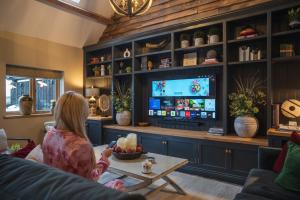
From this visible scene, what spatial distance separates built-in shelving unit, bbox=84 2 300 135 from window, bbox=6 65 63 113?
1527mm

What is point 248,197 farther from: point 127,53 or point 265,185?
point 127,53

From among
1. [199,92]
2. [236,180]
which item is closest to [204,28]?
[199,92]

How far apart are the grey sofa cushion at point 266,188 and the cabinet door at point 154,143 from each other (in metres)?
1.85

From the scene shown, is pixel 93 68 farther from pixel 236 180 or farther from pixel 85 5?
pixel 236 180

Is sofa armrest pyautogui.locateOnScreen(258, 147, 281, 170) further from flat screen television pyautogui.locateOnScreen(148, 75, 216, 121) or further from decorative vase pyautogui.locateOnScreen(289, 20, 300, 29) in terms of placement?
decorative vase pyautogui.locateOnScreen(289, 20, 300, 29)

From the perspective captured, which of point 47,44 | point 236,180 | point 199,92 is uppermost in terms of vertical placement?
point 47,44

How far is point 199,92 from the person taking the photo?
3.79 meters

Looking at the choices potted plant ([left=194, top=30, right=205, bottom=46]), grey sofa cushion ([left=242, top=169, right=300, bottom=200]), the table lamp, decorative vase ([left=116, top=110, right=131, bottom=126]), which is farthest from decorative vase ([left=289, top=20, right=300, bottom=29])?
the table lamp

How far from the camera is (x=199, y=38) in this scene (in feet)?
12.0

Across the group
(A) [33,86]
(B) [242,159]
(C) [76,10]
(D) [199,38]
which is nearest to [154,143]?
(B) [242,159]

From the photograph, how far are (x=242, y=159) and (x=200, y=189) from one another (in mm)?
748

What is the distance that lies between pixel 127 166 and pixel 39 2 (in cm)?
361

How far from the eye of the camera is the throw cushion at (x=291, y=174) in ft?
5.60

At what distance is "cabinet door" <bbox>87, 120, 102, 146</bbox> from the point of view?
4.68 m
